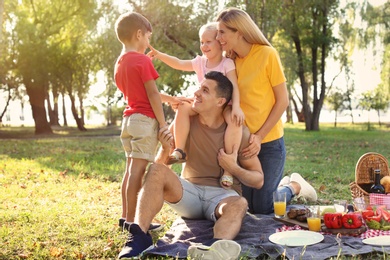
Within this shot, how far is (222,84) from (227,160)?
693 millimetres

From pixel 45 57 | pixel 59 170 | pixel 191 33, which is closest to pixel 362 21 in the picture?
pixel 191 33

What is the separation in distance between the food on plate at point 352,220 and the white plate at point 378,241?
24 centimetres

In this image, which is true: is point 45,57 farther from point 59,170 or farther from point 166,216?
point 166,216

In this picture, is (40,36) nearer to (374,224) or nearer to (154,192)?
(154,192)

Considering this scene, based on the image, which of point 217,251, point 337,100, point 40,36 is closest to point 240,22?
point 217,251

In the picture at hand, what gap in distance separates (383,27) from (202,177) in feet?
83.9

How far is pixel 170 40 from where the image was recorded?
2106 centimetres

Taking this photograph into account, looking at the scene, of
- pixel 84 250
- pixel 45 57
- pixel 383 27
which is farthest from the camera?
pixel 383 27

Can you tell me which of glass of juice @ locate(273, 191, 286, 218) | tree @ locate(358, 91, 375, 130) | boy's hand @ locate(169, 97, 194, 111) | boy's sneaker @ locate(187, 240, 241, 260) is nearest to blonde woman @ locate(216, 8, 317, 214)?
glass of juice @ locate(273, 191, 286, 218)

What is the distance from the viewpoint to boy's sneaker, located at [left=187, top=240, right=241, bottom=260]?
3.84 m

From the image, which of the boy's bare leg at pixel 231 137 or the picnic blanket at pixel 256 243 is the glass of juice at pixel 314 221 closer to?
the picnic blanket at pixel 256 243

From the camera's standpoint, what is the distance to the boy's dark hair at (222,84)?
4.95m

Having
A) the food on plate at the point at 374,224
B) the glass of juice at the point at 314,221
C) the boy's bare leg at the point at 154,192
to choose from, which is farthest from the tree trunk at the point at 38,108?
the food on plate at the point at 374,224

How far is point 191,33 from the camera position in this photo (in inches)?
823
